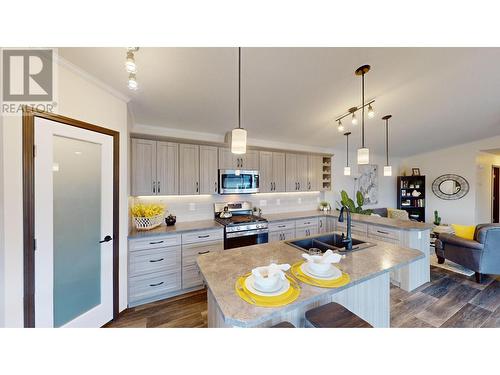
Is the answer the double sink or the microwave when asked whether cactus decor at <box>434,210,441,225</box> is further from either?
the microwave

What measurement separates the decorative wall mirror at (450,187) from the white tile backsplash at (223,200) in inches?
163

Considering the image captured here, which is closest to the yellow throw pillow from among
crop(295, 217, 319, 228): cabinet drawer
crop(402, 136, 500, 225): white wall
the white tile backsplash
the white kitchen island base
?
crop(295, 217, 319, 228): cabinet drawer

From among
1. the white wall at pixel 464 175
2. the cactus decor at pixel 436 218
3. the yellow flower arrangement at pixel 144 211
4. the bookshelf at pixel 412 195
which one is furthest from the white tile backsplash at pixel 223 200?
the white wall at pixel 464 175

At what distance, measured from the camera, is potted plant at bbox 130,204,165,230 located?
250 centimetres

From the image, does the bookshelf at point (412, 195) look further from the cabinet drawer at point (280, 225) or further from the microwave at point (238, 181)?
the microwave at point (238, 181)

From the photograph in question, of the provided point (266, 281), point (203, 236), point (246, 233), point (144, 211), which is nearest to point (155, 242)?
point (144, 211)

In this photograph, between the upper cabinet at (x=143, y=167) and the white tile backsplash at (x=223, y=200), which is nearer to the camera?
the upper cabinet at (x=143, y=167)

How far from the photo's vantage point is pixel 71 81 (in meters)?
1.63

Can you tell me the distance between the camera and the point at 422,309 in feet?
7.41

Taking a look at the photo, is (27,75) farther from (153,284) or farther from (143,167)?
(153,284)

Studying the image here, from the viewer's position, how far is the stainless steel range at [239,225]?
2896mm
